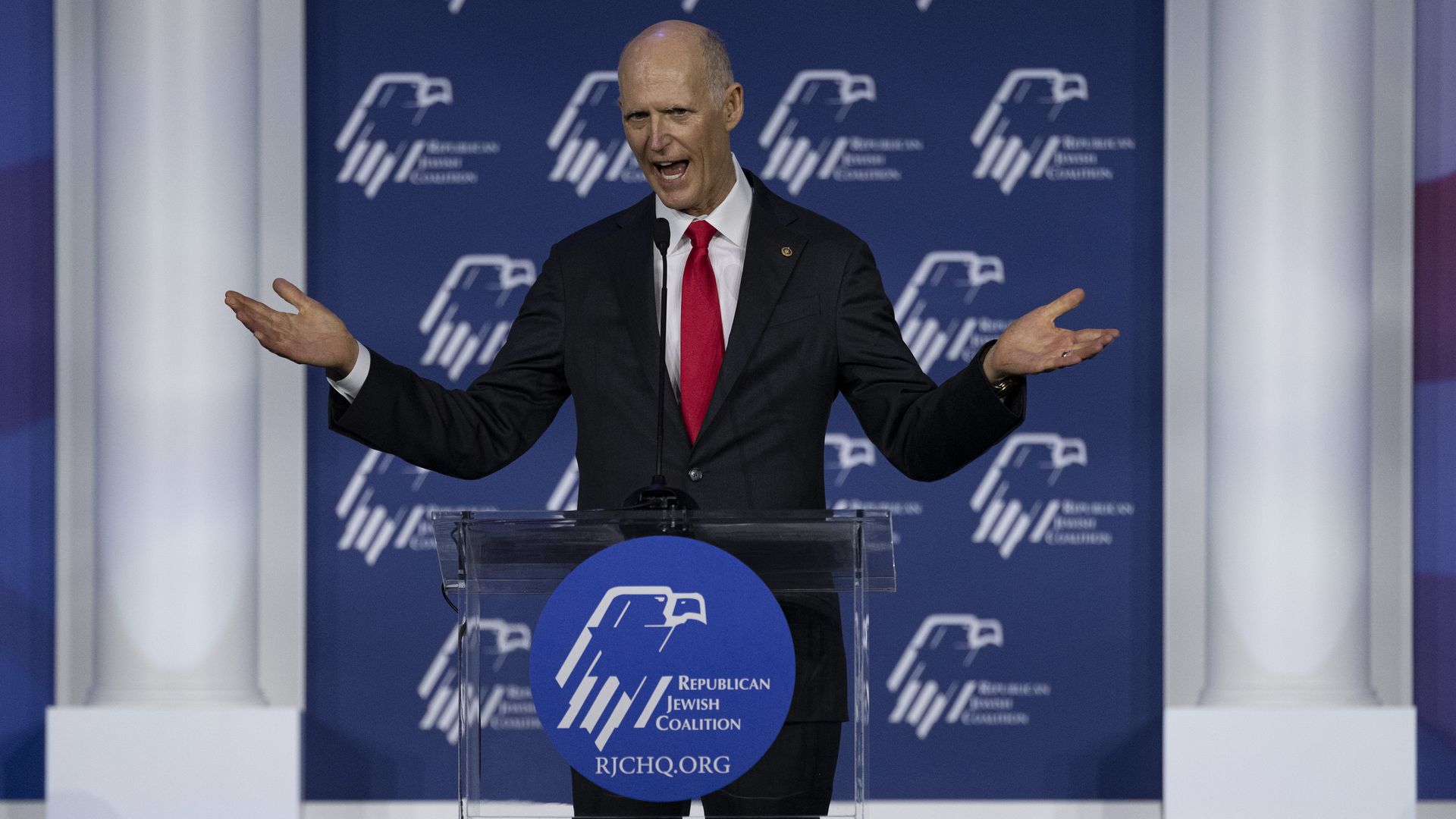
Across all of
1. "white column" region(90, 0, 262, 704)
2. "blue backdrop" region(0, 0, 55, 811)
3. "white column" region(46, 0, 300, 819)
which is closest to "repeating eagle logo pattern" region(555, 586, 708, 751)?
"white column" region(46, 0, 300, 819)

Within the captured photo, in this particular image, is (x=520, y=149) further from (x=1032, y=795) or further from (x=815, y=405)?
(x=815, y=405)

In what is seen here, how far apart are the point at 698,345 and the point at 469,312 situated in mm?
2843

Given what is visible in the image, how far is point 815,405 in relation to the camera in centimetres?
206

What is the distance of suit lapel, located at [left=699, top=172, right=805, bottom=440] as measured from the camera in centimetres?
196

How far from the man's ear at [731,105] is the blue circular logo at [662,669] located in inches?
30.2

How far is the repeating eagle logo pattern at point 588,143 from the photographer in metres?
4.75

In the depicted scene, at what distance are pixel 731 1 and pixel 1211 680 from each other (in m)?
2.57

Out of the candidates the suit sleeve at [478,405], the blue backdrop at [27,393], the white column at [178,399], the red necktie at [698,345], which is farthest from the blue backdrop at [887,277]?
the red necktie at [698,345]

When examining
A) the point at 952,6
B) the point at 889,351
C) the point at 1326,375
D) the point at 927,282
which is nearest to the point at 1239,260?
the point at 1326,375

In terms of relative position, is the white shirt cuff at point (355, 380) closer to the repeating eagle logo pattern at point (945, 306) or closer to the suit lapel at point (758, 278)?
the suit lapel at point (758, 278)

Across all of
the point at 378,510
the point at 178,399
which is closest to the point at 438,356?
the point at 378,510

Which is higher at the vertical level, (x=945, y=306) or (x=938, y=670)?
(x=945, y=306)

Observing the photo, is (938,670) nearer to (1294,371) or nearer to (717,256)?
(1294,371)

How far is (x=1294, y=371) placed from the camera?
13.8ft
